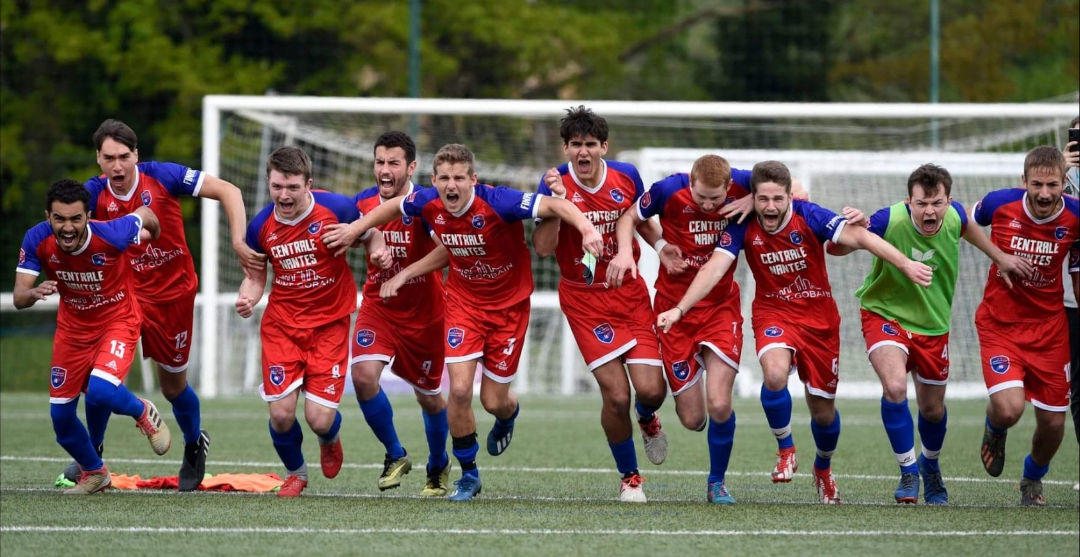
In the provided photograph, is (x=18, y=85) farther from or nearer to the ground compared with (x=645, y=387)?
farther from the ground

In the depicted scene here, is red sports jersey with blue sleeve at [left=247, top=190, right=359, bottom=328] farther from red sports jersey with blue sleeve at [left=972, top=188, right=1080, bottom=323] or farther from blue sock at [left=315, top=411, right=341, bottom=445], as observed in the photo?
red sports jersey with blue sleeve at [left=972, top=188, right=1080, bottom=323]

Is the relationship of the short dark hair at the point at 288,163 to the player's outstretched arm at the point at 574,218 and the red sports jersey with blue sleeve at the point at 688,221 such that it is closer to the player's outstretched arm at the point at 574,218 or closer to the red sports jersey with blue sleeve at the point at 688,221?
the player's outstretched arm at the point at 574,218

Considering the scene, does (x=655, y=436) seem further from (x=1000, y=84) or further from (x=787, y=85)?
(x=787, y=85)

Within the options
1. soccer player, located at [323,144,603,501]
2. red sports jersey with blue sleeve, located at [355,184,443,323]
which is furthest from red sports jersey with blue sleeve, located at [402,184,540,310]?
red sports jersey with blue sleeve, located at [355,184,443,323]

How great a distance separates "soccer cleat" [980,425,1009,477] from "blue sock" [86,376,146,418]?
483 cm

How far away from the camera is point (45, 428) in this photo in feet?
38.1

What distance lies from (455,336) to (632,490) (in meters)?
1.31

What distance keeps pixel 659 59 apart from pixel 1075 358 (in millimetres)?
21402

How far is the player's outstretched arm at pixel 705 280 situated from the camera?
24.1 feet

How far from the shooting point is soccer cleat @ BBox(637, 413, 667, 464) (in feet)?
25.1

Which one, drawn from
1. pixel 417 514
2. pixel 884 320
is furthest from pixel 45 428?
pixel 884 320

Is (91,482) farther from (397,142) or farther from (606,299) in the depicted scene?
(606,299)

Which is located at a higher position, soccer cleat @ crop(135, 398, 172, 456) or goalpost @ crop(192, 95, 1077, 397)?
goalpost @ crop(192, 95, 1077, 397)

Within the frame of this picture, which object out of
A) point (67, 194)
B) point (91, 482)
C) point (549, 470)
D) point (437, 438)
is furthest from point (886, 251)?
point (91, 482)
